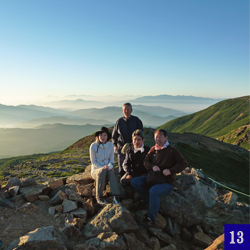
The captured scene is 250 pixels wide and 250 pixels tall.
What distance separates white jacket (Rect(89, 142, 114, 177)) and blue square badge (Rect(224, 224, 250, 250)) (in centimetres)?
553

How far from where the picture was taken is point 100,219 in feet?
27.2

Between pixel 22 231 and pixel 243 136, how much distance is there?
540 ft

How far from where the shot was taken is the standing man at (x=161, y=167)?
8.70 m

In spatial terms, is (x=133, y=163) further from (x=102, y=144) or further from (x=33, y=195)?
(x=33, y=195)

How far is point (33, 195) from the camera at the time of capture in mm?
9789

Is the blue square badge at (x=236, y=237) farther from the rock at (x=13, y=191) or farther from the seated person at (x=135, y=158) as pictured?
the rock at (x=13, y=191)

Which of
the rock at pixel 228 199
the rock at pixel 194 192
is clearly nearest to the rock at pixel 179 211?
the rock at pixel 194 192

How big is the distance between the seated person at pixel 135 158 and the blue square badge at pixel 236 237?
4310 millimetres

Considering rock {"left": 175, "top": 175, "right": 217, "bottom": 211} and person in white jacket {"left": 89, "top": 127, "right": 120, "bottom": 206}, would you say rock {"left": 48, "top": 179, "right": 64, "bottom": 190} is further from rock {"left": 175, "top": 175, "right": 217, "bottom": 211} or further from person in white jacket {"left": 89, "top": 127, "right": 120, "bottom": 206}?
rock {"left": 175, "top": 175, "right": 217, "bottom": 211}

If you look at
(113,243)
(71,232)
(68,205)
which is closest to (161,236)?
(113,243)

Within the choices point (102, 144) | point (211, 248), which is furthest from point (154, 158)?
point (211, 248)

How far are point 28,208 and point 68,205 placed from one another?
1702 millimetres

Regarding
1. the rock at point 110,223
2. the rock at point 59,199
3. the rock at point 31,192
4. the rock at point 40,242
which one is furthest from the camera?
the rock at point 31,192

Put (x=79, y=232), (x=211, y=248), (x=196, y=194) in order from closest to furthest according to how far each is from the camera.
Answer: (x=211, y=248)
(x=79, y=232)
(x=196, y=194)
